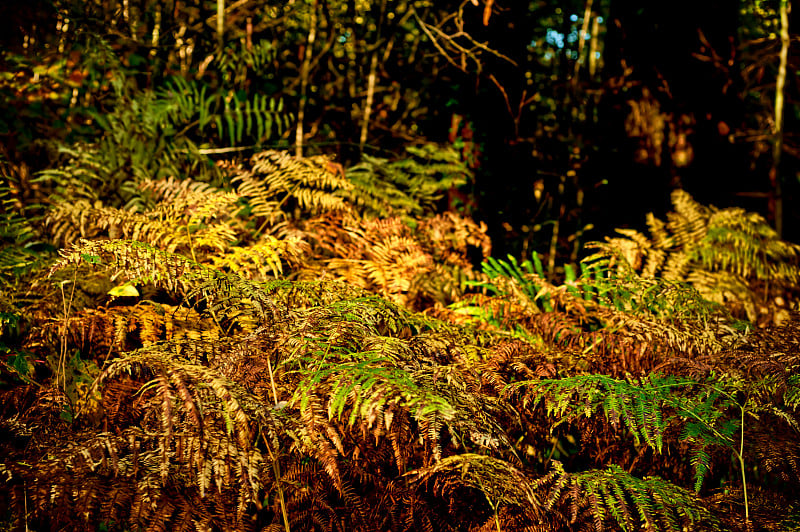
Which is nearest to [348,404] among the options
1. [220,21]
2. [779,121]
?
[220,21]

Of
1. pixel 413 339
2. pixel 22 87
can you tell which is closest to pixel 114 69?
pixel 22 87

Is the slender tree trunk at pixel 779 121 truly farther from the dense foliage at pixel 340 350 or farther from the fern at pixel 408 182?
the fern at pixel 408 182

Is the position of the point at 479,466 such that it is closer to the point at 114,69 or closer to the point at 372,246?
the point at 372,246

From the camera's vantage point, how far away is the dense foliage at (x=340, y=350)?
1527 millimetres

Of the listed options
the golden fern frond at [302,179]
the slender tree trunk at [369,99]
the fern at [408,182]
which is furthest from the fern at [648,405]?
the slender tree trunk at [369,99]

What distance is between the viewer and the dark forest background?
177 inches

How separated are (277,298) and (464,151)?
3128 mm

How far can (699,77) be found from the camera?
520 cm

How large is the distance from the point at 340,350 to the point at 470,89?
3.59m

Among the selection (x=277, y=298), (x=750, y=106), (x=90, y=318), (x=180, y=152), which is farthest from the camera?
(x=750, y=106)

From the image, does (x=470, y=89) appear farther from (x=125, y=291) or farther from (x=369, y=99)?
(x=125, y=291)

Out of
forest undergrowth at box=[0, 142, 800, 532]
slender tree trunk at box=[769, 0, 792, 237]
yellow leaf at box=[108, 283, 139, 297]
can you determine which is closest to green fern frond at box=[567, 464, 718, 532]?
forest undergrowth at box=[0, 142, 800, 532]

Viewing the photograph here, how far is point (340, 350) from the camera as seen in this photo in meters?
1.71

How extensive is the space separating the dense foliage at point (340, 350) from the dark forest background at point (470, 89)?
7cm
